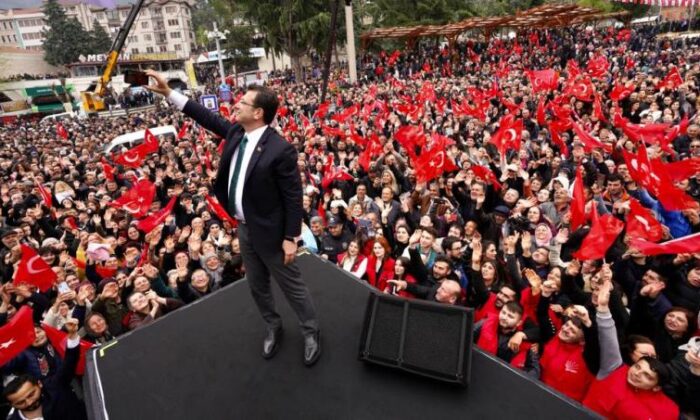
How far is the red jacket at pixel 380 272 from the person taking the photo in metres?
4.72

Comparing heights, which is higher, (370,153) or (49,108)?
(49,108)

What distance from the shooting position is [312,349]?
2596 millimetres

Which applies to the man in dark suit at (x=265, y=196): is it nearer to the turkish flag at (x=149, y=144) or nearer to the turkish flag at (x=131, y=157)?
the turkish flag at (x=131, y=157)

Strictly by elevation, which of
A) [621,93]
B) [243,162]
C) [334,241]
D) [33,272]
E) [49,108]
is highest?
[243,162]

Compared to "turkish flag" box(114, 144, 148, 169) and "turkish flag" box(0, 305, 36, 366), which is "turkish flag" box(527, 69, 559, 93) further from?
"turkish flag" box(0, 305, 36, 366)

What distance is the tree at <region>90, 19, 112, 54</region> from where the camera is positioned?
58438 mm

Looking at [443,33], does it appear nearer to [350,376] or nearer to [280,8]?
[280,8]

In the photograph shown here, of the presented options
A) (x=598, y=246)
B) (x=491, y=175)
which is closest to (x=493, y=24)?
(x=491, y=175)

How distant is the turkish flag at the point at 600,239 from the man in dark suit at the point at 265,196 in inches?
112

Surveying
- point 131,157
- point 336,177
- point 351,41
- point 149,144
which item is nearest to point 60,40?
point 351,41

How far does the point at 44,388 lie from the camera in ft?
9.56

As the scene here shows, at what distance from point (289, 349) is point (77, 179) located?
10.5 metres

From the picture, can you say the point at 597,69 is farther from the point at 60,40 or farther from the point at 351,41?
the point at 60,40

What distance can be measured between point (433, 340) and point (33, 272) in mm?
4103
